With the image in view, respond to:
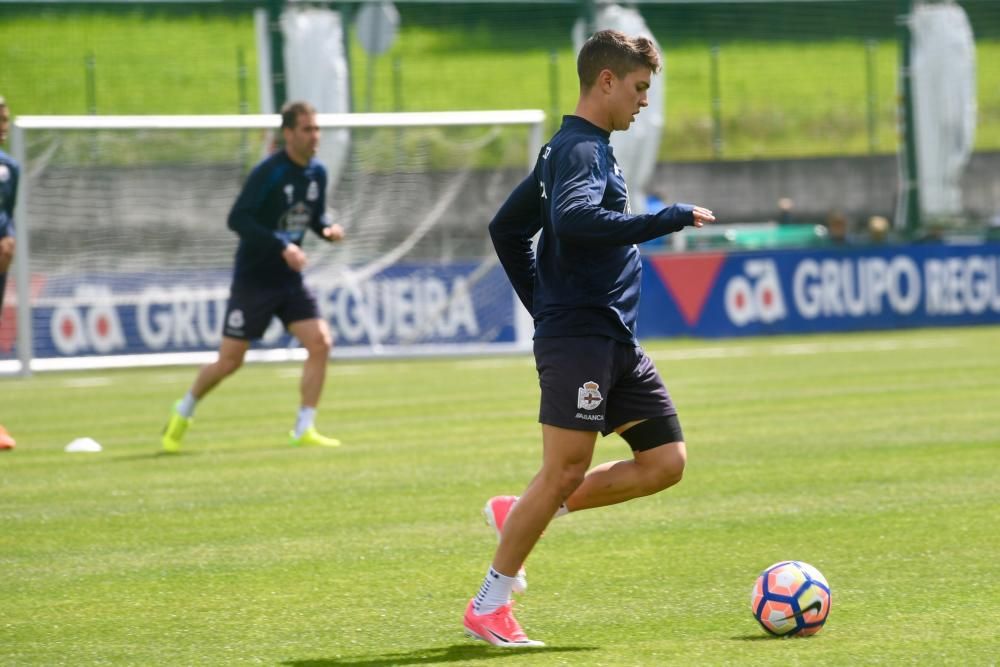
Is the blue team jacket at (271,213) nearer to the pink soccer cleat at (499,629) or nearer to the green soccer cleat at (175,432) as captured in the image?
the green soccer cleat at (175,432)

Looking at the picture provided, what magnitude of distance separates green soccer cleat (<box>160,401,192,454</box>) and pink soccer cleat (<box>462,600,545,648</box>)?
676 centimetres

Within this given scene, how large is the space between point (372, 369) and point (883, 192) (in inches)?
634

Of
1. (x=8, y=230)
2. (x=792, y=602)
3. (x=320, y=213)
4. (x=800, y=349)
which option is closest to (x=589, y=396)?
(x=792, y=602)

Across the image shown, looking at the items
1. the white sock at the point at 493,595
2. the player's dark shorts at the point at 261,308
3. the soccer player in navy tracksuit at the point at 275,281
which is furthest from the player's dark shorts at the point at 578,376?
the player's dark shorts at the point at 261,308

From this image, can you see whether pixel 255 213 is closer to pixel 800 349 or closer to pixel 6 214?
pixel 6 214

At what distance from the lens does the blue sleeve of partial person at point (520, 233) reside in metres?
6.44

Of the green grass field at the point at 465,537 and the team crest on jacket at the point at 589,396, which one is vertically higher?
the team crest on jacket at the point at 589,396

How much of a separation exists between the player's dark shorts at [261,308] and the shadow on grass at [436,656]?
22.5ft

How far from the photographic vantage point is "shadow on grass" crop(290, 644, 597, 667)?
570 cm

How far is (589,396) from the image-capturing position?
236 inches

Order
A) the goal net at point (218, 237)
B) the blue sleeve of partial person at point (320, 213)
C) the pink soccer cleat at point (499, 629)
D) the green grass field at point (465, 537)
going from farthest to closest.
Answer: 1. the goal net at point (218, 237)
2. the blue sleeve of partial person at point (320, 213)
3. the green grass field at point (465, 537)
4. the pink soccer cleat at point (499, 629)

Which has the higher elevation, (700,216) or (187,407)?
(700,216)

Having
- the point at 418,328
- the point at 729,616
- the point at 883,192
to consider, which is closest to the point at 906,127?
the point at 883,192

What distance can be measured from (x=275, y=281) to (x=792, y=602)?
291 inches
